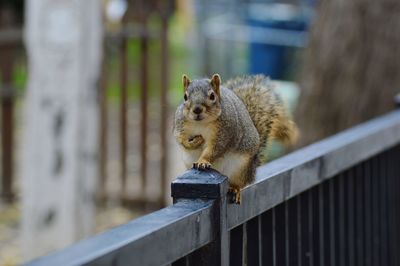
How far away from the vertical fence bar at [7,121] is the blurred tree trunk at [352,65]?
2.81 m

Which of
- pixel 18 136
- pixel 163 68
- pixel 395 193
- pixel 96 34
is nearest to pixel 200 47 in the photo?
pixel 18 136

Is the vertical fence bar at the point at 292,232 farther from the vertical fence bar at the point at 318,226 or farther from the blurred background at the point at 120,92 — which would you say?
the blurred background at the point at 120,92

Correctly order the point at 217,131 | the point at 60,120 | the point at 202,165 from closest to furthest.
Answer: the point at 202,165, the point at 217,131, the point at 60,120

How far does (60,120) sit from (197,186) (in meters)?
4.04

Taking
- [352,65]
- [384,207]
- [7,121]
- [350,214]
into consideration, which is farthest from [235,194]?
[7,121]

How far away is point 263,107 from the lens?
2.89m

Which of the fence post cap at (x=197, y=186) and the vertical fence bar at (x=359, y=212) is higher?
the fence post cap at (x=197, y=186)

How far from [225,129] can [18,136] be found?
8.15 m

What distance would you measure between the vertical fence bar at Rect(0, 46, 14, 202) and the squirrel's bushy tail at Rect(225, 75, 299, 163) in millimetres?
4640

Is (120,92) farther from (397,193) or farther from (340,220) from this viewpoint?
(340,220)

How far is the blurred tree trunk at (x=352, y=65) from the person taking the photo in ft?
17.7

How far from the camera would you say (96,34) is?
603 centimetres

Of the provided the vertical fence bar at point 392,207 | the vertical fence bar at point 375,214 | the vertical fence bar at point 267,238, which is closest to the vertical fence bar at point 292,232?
the vertical fence bar at point 267,238

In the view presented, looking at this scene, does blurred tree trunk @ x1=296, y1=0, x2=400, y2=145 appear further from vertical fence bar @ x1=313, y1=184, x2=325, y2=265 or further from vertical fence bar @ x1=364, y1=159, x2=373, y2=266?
vertical fence bar @ x1=313, y1=184, x2=325, y2=265
